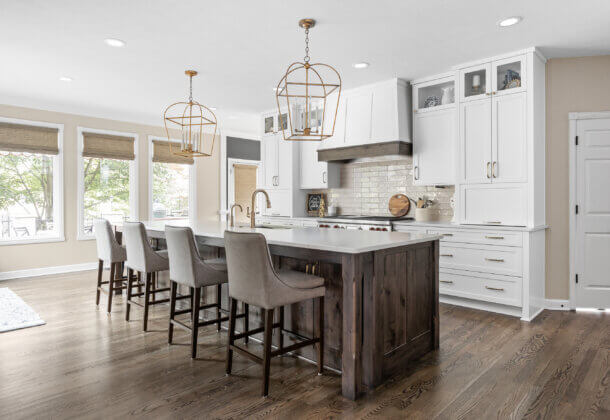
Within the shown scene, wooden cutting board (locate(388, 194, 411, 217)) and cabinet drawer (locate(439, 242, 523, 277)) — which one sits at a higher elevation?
wooden cutting board (locate(388, 194, 411, 217))

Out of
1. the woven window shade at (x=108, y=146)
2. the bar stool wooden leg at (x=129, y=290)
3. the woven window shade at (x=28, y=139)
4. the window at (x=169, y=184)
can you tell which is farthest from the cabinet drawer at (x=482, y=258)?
the woven window shade at (x=28, y=139)

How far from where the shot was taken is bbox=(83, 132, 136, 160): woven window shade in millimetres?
6332

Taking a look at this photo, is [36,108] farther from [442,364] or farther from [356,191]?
[442,364]

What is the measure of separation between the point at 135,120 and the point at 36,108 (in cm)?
144

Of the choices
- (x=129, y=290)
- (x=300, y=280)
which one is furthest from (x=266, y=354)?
(x=129, y=290)

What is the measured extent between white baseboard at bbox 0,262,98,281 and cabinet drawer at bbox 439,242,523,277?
17.8 ft

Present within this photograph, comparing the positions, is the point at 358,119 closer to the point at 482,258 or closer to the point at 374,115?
the point at 374,115

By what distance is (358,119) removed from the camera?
528 centimetres

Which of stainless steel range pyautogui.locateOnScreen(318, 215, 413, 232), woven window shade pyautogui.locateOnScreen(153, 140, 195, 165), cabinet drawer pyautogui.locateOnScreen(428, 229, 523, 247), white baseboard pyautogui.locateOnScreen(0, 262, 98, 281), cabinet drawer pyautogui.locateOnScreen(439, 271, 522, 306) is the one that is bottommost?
white baseboard pyautogui.locateOnScreen(0, 262, 98, 281)

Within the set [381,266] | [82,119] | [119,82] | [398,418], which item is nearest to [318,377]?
[398,418]

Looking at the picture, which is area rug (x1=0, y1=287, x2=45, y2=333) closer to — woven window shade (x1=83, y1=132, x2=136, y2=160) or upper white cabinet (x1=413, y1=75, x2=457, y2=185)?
woven window shade (x1=83, y1=132, x2=136, y2=160)

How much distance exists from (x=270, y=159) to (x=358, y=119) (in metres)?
1.85

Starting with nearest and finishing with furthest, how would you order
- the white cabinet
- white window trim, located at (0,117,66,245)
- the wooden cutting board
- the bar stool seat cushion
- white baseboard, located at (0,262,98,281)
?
the bar stool seat cushion → the wooden cutting board → white baseboard, located at (0,262,98,281) → the white cabinet → white window trim, located at (0,117,66,245)

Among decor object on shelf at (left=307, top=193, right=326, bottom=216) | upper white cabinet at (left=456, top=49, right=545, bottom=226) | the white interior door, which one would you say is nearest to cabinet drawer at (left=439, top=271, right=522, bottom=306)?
upper white cabinet at (left=456, top=49, right=545, bottom=226)
